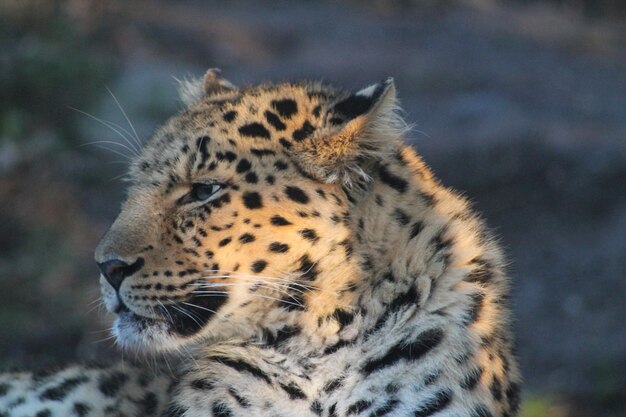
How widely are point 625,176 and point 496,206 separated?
131 centimetres

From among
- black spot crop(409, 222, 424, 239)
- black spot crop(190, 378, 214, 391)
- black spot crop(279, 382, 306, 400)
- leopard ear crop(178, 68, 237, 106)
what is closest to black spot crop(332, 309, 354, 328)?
black spot crop(279, 382, 306, 400)

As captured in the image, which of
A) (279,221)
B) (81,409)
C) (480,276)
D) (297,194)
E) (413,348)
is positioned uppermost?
(297,194)

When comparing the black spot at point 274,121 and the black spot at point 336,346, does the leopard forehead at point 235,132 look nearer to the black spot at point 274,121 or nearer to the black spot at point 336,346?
the black spot at point 274,121

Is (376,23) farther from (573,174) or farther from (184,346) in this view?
(184,346)

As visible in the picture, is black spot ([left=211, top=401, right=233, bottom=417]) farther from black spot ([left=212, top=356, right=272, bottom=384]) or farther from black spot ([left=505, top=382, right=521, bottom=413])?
black spot ([left=505, top=382, right=521, bottom=413])

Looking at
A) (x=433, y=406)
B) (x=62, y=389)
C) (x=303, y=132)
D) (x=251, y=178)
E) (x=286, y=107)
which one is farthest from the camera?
(x=62, y=389)

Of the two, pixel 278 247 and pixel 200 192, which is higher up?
pixel 200 192

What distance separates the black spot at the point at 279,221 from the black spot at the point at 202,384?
847mm

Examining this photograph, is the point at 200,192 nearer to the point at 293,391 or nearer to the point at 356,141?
the point at 356,141

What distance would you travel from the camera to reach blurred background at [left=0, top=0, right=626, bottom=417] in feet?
32.6

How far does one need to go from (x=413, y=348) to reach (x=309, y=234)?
724 mm

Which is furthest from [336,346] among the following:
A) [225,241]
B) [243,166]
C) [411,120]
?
[411,120]

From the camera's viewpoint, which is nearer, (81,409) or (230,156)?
(230,156)

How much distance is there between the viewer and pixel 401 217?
5613 mm
